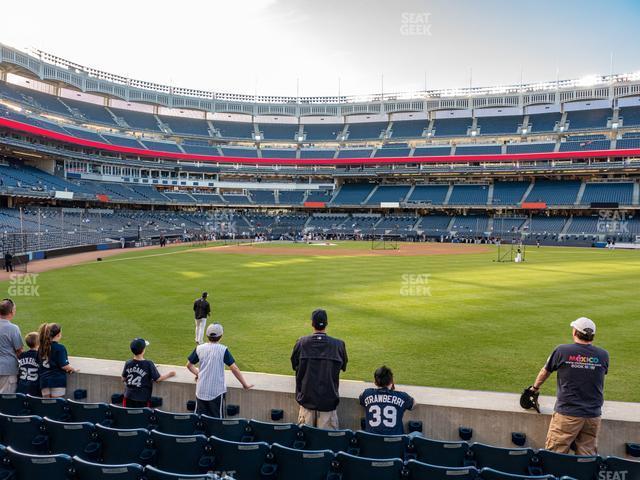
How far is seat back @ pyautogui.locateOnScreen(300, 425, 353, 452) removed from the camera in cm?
568

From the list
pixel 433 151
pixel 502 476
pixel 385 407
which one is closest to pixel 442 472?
pixel 502 476

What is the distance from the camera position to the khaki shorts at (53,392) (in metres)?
7.59

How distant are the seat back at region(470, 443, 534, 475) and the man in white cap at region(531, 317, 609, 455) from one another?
101 centimetres

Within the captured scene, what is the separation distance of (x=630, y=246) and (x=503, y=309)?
56934 mm

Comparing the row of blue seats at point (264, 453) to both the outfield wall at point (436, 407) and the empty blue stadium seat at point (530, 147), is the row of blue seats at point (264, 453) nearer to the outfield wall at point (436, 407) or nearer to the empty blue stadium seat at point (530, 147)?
the outfield wall at point (436, 407)

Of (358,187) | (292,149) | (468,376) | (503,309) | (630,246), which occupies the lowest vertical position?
(468,376)

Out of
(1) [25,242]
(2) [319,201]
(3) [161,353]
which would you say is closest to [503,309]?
(3) [161,353]

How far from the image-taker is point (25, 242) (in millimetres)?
38188

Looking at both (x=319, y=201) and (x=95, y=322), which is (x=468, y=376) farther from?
(x=319, y=201)

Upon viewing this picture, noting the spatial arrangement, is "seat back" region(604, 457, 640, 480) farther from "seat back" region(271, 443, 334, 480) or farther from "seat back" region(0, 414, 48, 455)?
"seat back" region(0, 414, 48, 455)

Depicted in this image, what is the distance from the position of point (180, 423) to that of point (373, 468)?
3026 mm

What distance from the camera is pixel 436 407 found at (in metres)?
6.93

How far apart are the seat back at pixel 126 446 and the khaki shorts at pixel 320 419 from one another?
223cm

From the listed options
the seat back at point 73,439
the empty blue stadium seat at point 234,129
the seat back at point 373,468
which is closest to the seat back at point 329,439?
the seat back at point 373,468
